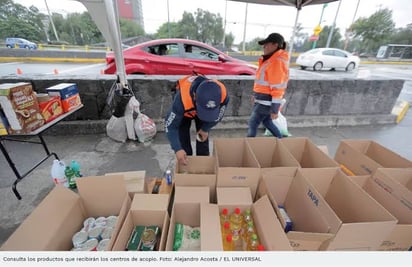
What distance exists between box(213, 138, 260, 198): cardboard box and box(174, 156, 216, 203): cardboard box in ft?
0.19

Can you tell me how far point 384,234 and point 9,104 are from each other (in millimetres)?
2711

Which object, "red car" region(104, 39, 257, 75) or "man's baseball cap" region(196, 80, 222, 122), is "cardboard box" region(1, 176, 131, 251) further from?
"red car" region(104, 39, 257, 75)

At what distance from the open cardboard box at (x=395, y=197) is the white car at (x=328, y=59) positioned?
11.8m

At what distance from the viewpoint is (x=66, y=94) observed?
2.09 m

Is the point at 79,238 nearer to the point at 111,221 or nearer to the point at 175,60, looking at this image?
the point at 111,221

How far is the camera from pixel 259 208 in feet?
3.81

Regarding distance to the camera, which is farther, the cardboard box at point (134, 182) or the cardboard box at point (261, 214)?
the cardboard box at point (134, 182)

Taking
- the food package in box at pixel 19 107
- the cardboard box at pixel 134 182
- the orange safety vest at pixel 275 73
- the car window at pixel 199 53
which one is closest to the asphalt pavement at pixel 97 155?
the food package in box at pixel 19 107

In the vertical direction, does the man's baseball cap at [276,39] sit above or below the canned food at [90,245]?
above

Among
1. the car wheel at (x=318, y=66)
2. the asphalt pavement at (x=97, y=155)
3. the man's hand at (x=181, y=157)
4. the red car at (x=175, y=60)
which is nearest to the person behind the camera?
the man's hand at (x=181, y=157)

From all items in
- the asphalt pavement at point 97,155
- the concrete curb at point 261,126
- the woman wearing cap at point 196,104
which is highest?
the woman wearing cap at point 196,104

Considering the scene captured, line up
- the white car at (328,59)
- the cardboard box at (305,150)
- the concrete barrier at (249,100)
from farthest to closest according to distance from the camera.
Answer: the white car at (328,59), the concrete barrier at (249,100), the cardboard box at (305,150)

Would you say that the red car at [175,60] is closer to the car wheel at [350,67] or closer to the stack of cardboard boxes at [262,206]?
the stack of cardboard boxes at [262,206]

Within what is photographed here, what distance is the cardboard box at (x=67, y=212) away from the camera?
3.29ft
